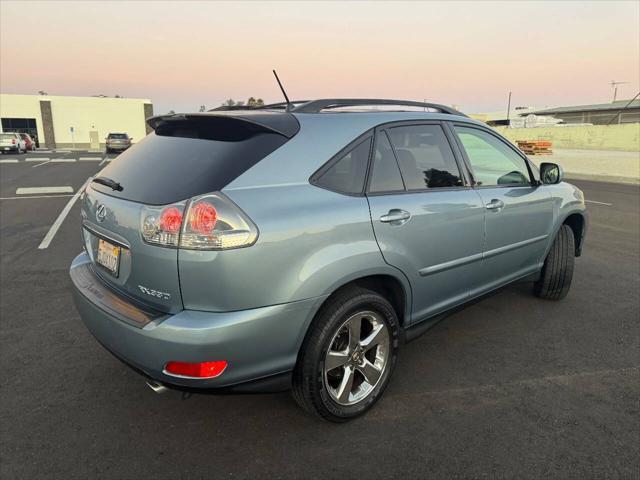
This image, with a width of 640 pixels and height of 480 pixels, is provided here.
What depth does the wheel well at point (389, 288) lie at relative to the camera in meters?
2.71

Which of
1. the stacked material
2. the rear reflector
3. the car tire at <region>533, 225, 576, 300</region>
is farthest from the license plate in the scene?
the stacked material

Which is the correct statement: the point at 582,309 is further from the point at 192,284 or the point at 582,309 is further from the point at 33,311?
the point at 33,311

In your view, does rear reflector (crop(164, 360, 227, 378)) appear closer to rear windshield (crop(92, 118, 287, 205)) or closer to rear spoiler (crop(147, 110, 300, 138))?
rear windshield (crop(92, 118, 287, 205))

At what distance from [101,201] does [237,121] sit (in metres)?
0.91

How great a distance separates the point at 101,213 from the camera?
2.60 m

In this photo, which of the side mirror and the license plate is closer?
the license plate

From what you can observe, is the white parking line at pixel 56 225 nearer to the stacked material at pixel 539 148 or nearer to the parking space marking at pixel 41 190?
the parking space marking at pixel 41 190

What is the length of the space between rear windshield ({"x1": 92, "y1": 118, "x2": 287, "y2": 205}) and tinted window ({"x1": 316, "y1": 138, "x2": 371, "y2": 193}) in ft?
1.02

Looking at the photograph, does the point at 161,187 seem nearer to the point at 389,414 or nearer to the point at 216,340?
the point at 216,340

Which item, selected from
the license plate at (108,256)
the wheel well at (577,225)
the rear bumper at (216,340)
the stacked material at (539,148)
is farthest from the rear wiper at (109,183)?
the stacked material at (539,148)

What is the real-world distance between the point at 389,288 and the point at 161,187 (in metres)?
1.44

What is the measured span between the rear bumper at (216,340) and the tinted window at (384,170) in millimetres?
803

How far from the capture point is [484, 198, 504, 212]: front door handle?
3413 millimetres

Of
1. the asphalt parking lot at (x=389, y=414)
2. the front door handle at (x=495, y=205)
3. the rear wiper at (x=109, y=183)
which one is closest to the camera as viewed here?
the asphalt parking lot at (x=389, y=414)
